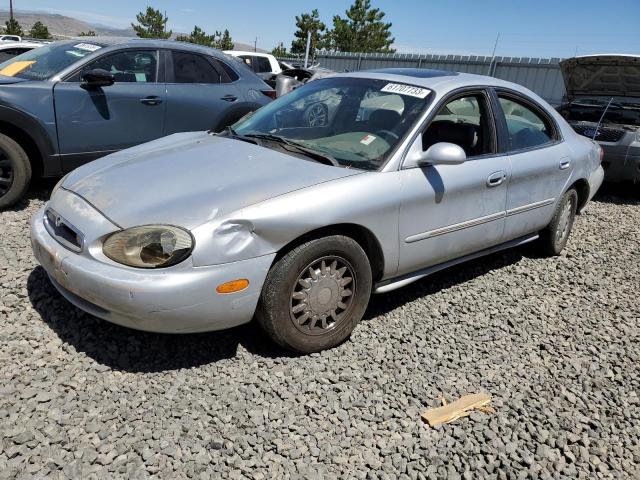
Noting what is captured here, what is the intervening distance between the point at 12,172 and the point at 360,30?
46.0 metres

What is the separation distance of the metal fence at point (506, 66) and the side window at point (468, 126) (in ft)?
33.5

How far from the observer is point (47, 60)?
5348 mm

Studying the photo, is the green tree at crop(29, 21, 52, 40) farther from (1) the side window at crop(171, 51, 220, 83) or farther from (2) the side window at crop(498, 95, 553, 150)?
(2) the side window at crop(498, 95, 553, 150)

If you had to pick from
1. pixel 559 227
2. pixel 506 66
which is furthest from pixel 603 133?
pixel 506 66

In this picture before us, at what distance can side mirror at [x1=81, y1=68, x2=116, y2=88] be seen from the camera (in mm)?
5043

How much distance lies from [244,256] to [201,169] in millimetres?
758

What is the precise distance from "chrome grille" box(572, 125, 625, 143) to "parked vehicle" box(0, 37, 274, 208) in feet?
15.4

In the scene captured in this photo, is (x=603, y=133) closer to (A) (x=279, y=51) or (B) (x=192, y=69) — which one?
(B) (x=192, y=69)

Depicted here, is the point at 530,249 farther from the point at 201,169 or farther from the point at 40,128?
the point at 40,128

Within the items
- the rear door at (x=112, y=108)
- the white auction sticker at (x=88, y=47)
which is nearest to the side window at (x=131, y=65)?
the rear door at (x=112, y=108)

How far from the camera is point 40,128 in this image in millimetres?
4824

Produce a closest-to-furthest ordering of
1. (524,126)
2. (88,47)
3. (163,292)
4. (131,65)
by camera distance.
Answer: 1. (163,292)
2. (524,126)
3. (88,47)
4. (131,65)

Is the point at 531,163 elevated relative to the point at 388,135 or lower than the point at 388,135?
lower

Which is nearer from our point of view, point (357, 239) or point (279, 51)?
point (357, 239)
